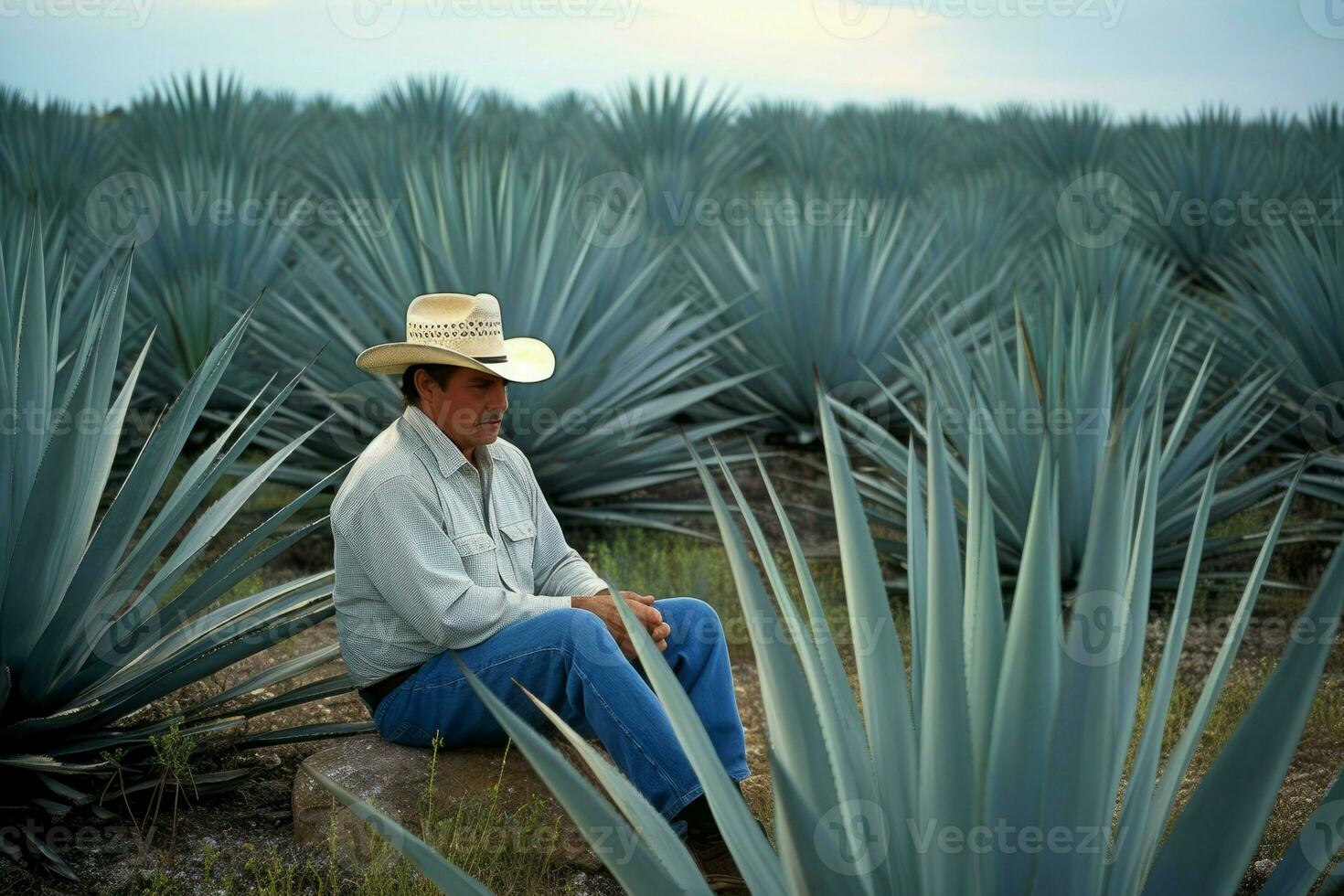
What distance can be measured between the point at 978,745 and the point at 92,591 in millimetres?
2050

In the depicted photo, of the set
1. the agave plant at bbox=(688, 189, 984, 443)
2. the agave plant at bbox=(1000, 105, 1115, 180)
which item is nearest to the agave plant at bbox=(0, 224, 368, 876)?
the agave plant at bbox=(688, 189, 984, 443)

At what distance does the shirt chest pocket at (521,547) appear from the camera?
3.08 m

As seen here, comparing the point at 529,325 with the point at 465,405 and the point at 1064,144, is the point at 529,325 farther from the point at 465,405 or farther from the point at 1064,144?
the point at 1064,144

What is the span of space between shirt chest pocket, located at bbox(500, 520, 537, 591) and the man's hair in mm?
374

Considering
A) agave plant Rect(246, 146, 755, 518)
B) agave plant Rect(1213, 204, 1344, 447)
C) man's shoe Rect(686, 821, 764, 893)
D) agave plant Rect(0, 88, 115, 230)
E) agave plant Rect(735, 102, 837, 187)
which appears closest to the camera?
man's shoe Rect(686, 821, 764, 893)

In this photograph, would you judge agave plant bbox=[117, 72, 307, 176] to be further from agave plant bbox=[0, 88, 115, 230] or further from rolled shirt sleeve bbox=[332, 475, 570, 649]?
A: rolled shirt sleeve bbox=[332, 475, 570, 649]

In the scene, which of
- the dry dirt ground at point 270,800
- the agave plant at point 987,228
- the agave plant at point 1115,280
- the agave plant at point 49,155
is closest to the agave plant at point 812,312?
the agave plant at point 987,228

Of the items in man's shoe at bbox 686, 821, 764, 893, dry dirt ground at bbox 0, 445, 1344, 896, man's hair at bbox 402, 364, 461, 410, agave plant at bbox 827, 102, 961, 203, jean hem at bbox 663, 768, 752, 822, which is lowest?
dry dirt ground at bbox 0, 445, 1344, 896

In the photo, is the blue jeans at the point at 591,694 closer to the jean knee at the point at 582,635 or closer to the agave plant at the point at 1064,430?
the jean knee at the point at 582,635

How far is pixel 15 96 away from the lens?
12133 mm

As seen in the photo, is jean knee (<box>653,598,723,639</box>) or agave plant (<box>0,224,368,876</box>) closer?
agave plant (<box>0,224,368,876</box>)

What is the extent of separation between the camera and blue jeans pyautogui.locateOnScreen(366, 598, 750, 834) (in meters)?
2.60

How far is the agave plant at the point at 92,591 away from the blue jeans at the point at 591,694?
368mm

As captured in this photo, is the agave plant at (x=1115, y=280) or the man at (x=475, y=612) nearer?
the man at (x=475, y=612)
